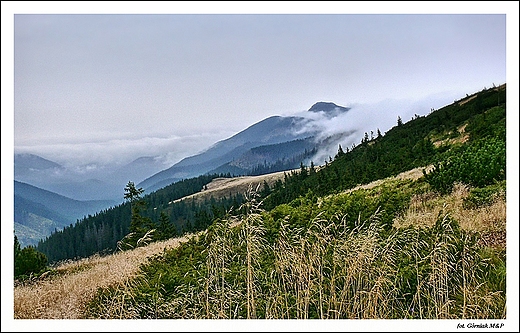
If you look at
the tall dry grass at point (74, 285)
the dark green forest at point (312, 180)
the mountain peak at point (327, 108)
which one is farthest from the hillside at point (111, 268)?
the mountain peak at point (327, 108)

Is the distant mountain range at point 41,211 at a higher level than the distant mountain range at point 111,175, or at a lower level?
lower

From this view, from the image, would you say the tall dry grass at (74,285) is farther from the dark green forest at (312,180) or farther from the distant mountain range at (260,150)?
the distant mountain range at (260,150)

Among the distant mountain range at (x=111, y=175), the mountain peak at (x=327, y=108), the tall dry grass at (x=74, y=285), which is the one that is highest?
the mountain peak at (x=327, y=108)

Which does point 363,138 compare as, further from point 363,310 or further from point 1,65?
point 1,65

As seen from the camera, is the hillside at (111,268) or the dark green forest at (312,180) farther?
the dark green forest at (312,180)

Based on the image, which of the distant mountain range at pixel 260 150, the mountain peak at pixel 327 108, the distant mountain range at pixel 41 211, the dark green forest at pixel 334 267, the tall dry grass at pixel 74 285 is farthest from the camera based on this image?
the distant mountain range at pixel 260 150

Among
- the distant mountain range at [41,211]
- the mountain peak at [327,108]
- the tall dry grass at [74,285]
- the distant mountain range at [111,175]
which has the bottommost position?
the tall dry grass at [74,285]

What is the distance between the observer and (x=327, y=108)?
6344mm

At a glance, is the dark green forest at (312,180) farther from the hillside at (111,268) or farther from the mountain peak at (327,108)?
the mountain peak at (327,108)

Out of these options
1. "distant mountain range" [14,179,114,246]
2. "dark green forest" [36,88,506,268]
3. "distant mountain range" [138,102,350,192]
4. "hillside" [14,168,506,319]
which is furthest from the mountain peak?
"distant mountain range" [14,179,114,246]

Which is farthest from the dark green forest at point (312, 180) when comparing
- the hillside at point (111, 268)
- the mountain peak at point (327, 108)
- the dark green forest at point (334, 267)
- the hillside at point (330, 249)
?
the mountain peak at point (327, 108)

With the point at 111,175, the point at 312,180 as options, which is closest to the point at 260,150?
the point at 312,180

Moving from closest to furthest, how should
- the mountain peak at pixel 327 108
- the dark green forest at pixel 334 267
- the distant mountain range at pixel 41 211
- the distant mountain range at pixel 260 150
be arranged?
the dark green forest at pixel 334 267, the distant mountain range at pixel 41 211, the mountain peak at pixel 327 108, the distant mountain range at pixel 260 150

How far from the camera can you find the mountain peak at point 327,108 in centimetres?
630
